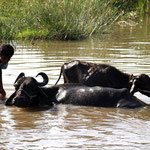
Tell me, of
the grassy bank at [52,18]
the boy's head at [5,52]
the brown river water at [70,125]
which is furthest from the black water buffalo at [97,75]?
the grassy bank at [52,18]

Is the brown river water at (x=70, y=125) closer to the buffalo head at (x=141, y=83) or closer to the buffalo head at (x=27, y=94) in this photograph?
the buffalo head at (x=27, y=94)

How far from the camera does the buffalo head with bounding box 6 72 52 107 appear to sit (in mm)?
7438

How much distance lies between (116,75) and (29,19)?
10303mm

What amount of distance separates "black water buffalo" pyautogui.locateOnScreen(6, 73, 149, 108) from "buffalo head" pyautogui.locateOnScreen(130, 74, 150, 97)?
267 mm

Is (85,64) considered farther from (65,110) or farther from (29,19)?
(29,19)

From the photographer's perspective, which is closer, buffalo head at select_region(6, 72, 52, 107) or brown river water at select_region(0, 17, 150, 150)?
brown river water at select_region(0, 17, 150, 150)

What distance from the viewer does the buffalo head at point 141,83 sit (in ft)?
Answer: 26.2

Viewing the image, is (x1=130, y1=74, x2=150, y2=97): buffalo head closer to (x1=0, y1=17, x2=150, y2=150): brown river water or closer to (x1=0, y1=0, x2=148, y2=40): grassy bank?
(x1=0, y1=17, x2=150, y2=150): brown river water

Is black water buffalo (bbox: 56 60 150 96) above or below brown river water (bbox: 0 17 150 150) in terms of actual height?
above

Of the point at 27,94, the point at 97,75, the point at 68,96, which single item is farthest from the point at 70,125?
the point at 97,75

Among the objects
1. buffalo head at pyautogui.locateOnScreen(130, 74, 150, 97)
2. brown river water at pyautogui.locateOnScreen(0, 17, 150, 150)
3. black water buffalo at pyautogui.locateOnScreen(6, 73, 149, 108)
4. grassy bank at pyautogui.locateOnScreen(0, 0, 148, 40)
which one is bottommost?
brown river water at pyautogui.locateOnScreen(0, 17, 150, 150)

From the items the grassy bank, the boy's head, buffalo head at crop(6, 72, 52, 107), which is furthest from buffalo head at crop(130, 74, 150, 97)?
the grassy bank

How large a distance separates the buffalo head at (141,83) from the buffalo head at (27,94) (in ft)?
4.74

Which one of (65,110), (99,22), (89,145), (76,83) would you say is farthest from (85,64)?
(99,22)
